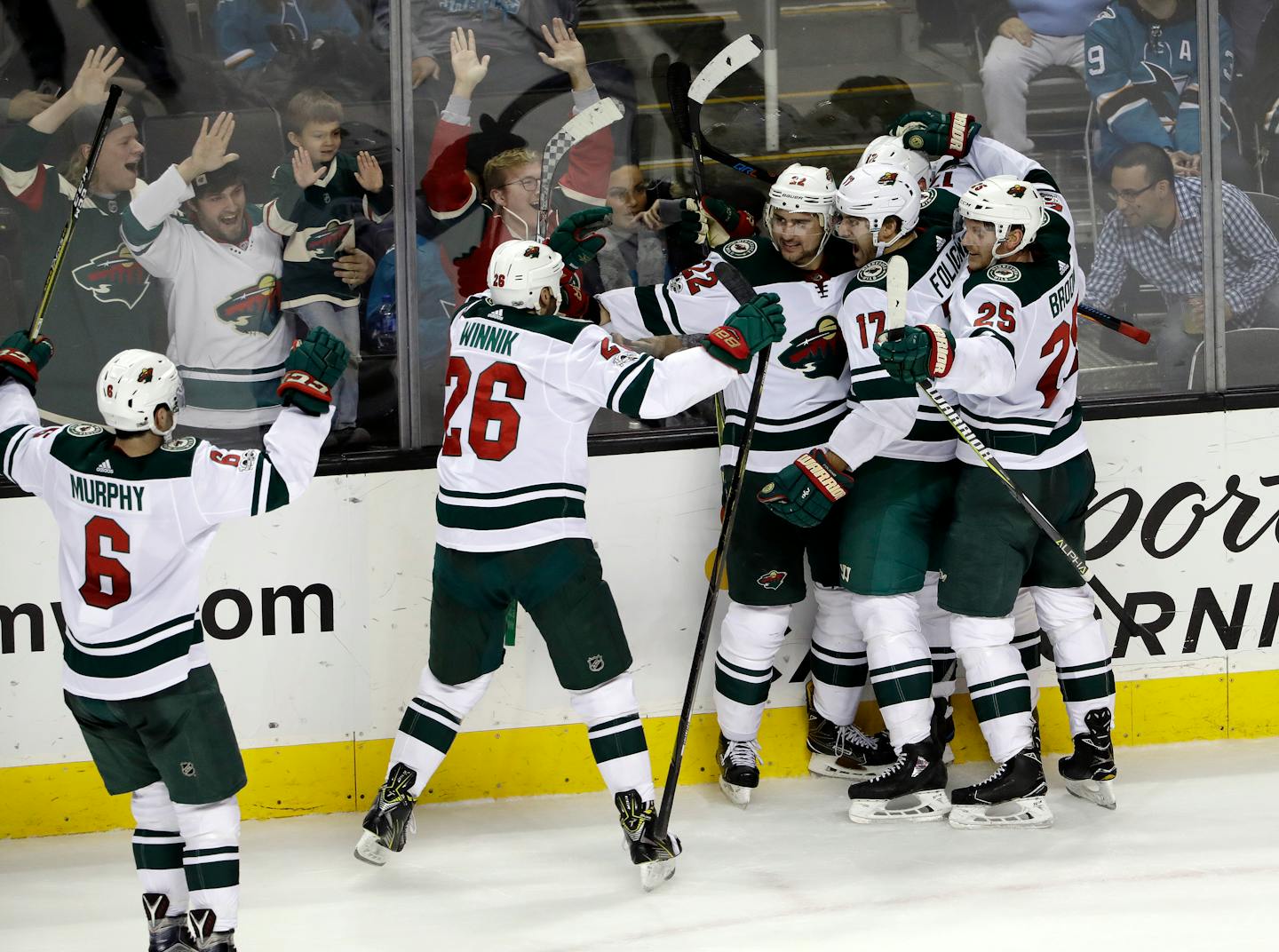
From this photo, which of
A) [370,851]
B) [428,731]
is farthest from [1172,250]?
[370,851]

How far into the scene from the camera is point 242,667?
3.99m

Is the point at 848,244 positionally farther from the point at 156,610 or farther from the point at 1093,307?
the point at 156,610

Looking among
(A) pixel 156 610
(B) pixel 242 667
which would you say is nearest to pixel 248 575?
(B) pixel 242 667

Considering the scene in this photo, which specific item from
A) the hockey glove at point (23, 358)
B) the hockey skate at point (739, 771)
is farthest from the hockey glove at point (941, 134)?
the hockey glove at point (23, 358)

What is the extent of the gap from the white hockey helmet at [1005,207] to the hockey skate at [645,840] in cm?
150

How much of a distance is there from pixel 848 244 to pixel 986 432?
583 mm

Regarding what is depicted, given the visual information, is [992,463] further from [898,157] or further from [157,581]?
[157,581]

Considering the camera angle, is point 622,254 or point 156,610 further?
point 622,254

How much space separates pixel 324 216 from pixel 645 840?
5.51 feet

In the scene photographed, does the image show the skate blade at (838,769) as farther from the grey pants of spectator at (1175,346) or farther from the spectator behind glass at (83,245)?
the spectator behind glass at (83,245)

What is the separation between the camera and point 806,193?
3.91 m

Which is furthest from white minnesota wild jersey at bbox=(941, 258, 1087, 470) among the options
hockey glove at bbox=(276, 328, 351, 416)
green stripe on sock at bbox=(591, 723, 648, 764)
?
hockey glove at bbox=(276, 328, 351, 416)

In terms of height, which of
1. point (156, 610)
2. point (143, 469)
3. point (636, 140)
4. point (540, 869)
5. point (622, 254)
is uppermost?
point (636, 140)

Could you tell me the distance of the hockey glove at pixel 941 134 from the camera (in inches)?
161
